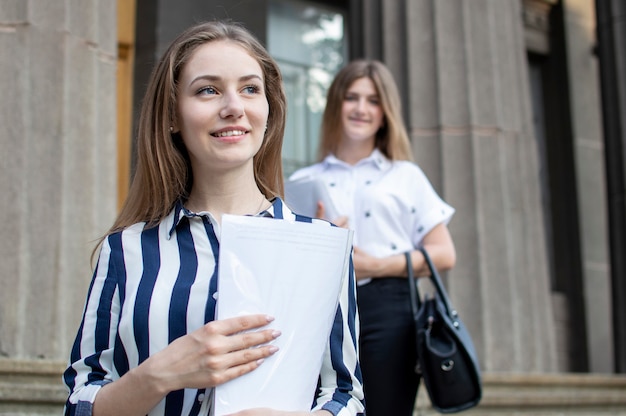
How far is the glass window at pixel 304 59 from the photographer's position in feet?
24.7

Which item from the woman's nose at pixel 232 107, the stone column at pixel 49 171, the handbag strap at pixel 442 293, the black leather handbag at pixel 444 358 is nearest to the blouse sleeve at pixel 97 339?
the woman's nose at pixel 232 107

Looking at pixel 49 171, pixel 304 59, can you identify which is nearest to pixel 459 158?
pixel 304 59

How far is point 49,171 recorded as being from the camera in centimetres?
453

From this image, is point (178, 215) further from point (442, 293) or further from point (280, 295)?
point (442, 293)

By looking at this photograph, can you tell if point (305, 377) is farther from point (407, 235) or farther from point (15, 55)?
point (15, 55)

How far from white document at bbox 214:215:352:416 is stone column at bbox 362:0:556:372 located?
14.0 ft

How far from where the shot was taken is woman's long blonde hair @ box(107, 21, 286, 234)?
2.20 meters

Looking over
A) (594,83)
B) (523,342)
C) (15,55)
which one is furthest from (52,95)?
(594,83)

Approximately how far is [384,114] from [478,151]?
7.92 feet

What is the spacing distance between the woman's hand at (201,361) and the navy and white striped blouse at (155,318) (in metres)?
0.11

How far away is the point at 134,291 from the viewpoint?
78.5 inches

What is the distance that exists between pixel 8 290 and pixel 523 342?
3.62 m

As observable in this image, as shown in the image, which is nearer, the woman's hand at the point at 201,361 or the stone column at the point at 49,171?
the woman's hand at the point at 201,361

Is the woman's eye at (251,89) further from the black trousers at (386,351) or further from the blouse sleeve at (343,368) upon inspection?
the black trousers at (386,351)
